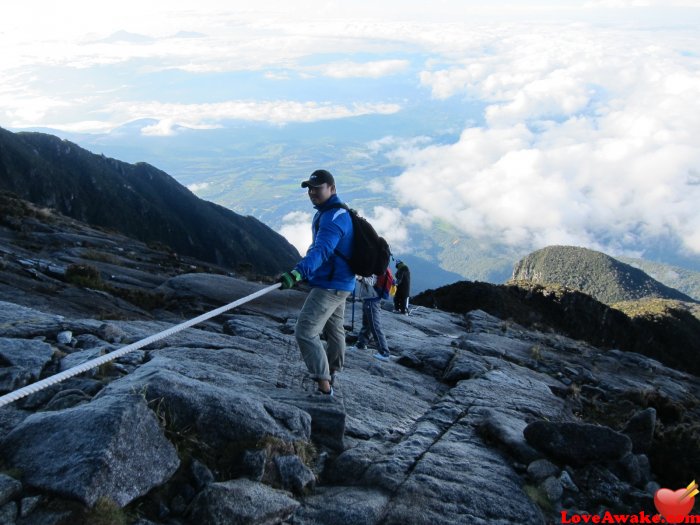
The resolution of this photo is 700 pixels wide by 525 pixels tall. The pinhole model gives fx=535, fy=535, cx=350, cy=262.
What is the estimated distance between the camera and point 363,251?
8.64 metres

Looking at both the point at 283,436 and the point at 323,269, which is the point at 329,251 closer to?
the point at 323,269

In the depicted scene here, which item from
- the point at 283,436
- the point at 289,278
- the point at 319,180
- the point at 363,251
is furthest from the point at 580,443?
the point at 319,180

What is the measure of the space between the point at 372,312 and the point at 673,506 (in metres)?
9.13

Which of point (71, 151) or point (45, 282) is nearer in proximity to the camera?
point (45, 282)

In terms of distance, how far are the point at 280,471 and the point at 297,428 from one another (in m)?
0.96

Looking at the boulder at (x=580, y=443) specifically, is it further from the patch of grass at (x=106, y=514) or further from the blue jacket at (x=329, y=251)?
the patch of grass at (x=106, y=514)

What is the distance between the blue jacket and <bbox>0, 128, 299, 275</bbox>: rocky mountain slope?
88.3 metres

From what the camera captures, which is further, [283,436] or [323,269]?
[323,269]

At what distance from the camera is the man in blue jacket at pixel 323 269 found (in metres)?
8.26

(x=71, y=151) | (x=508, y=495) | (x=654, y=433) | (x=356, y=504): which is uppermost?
(x=71, y=151)

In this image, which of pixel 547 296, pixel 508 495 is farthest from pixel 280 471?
pixel 547 296

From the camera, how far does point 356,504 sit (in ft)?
20.6

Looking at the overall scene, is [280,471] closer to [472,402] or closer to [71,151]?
[472,402]

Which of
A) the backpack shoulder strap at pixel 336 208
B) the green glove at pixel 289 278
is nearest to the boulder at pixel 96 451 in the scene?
the green glove at pixel 289 278
